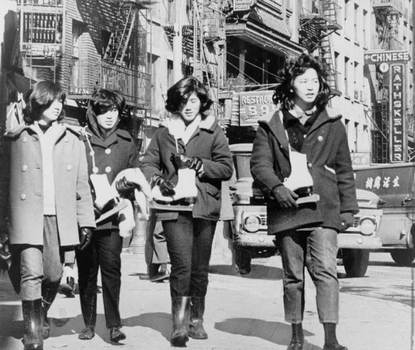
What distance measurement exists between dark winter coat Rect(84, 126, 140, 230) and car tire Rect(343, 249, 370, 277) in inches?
316

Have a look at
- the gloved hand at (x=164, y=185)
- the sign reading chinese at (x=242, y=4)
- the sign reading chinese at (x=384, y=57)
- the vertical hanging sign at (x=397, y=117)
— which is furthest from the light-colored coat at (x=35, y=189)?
the sign reading chinese at (x=384, y=57)

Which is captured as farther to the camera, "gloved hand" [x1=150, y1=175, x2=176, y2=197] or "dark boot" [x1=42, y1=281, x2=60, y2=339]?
"gloved hand" [x1=150, y1=175, x2=176, y2=197]

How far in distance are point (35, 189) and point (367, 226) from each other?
28.0 feet

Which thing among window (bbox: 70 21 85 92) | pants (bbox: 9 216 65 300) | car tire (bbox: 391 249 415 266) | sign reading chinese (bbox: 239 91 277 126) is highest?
window (bbox: 70 21 85 92)

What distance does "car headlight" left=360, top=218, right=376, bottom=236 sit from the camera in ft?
49.3

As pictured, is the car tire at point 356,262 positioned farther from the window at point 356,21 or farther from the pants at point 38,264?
the window at point 356,21

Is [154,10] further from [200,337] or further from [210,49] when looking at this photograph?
[200,337]

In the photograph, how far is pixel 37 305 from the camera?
7.03m

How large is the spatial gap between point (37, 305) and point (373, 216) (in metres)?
8.72

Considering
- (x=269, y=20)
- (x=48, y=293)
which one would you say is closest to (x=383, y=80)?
(x=269, y=20)

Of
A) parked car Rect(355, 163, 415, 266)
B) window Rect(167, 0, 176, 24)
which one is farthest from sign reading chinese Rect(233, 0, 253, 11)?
parked car Rect(355, 163, 415, 266)

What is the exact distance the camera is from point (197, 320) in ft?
25.7

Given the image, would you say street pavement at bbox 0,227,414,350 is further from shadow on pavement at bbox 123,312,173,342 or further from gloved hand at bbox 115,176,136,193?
gloved hand at bbox 115,176,136,193

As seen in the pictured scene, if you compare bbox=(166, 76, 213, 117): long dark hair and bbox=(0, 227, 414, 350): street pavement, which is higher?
bbox=(166, 76, 213, 117): long dark hair
